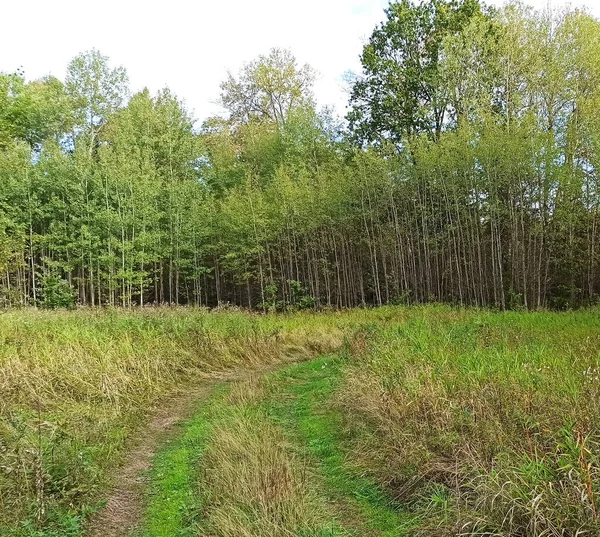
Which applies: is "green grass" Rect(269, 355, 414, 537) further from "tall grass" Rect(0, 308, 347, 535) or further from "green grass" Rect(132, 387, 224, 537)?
"tall grass" Rect(0, 308, 347, 535)

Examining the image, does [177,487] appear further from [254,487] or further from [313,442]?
[313,442]

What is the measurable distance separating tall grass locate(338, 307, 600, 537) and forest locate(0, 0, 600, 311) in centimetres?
986

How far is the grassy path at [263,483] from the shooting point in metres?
2.75

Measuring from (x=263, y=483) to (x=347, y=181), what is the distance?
14902 millimetres

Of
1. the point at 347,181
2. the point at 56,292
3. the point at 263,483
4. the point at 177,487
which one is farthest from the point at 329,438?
the point at 56,292

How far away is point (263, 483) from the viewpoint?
10.2 feet

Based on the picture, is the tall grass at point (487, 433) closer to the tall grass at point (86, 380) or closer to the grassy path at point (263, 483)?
the grassy path at point (263, 483)

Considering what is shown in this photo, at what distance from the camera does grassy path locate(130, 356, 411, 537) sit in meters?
2.75

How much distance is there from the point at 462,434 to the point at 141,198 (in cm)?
1881

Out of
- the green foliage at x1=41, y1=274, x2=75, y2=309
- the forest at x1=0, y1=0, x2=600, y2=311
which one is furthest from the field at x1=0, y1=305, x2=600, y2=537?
the green foliage at x1=41, y1=274, x2=75, y2=309

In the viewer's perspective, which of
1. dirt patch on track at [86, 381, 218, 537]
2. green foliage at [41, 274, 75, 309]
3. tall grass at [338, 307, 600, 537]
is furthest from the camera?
green foliage at [41, 274, 75, 309]

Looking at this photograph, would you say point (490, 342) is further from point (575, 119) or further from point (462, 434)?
point (575, 119)

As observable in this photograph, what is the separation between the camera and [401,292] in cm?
1725

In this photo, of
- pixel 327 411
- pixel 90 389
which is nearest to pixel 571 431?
pixel 327 411
